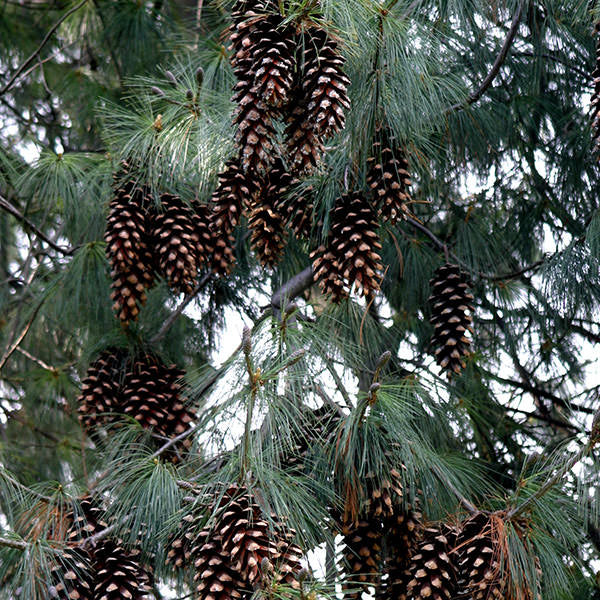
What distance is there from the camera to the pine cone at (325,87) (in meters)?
2.21

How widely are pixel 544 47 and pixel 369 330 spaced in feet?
3.46

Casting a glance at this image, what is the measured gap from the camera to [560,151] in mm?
3447

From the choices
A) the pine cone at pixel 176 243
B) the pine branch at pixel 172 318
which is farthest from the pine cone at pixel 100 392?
the pine cone at pixel 176 243

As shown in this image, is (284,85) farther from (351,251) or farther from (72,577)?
(72,577)

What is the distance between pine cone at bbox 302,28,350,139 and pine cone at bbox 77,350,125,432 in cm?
111

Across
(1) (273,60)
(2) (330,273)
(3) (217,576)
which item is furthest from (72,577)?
(1) (273,60)

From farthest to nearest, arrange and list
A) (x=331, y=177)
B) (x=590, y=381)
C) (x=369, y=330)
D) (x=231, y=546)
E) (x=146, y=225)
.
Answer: (x=590, y=381)
(x=369, y=330)
(x=146, y=225)
(x=331, y=177)
(x=231, y=546)

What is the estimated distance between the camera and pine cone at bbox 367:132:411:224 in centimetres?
252

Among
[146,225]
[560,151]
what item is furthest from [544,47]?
[146,225]

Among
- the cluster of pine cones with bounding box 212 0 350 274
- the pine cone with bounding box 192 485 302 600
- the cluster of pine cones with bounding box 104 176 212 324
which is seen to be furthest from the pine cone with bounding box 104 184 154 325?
the pine cone with bounding box 192 485 302 600

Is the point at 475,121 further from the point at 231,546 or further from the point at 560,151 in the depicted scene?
the point at 231,546

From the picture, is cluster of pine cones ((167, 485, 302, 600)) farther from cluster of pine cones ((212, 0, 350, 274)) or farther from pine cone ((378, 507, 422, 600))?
cluster of pine cones ((212, 0, 350, 274))

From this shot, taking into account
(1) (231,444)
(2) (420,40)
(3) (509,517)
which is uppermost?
(2) (420,40)

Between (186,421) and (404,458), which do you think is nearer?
(404,458)
